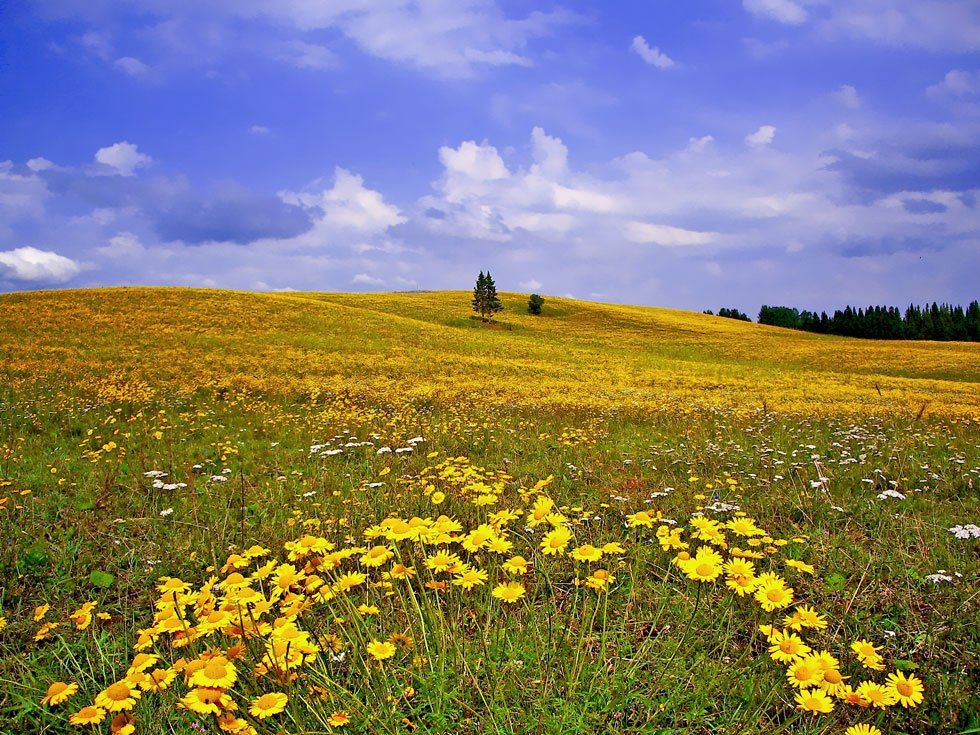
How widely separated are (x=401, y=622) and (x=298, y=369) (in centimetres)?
1918

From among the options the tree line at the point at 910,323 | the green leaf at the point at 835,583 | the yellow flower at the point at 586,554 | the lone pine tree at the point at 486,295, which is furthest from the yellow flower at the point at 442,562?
the tree line at the point at 910,323

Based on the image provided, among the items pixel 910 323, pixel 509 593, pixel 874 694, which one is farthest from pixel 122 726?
pixel 910 323

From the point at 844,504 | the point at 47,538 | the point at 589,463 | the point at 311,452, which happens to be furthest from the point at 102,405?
the point at 844,504

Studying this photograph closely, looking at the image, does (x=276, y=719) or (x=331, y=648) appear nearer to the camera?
(x=276, y=719)

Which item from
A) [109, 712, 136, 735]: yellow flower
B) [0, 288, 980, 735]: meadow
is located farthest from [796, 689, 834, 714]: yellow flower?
[109, 712, 136, 735]: yellow flower

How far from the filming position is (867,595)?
3.73 metres

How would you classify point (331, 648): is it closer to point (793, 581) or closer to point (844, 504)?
point (793, 581)

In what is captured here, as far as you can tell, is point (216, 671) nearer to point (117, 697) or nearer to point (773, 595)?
point (117, 697)

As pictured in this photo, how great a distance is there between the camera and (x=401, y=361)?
24.8 meters

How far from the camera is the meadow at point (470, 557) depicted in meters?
2.22

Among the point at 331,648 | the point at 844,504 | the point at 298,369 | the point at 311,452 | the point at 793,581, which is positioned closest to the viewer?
the point at 331,648

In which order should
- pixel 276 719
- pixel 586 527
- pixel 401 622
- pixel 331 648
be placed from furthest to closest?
pixel 586 527
pixel 401 622
pixel 331 648
pixel 276 719

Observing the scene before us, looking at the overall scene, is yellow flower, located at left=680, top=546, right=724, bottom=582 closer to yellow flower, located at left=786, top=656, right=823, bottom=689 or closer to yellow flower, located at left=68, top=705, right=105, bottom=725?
yellow flower, located at left=786, top=656, right=823, bottom=689

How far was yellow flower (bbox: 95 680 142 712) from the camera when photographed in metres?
1.91
